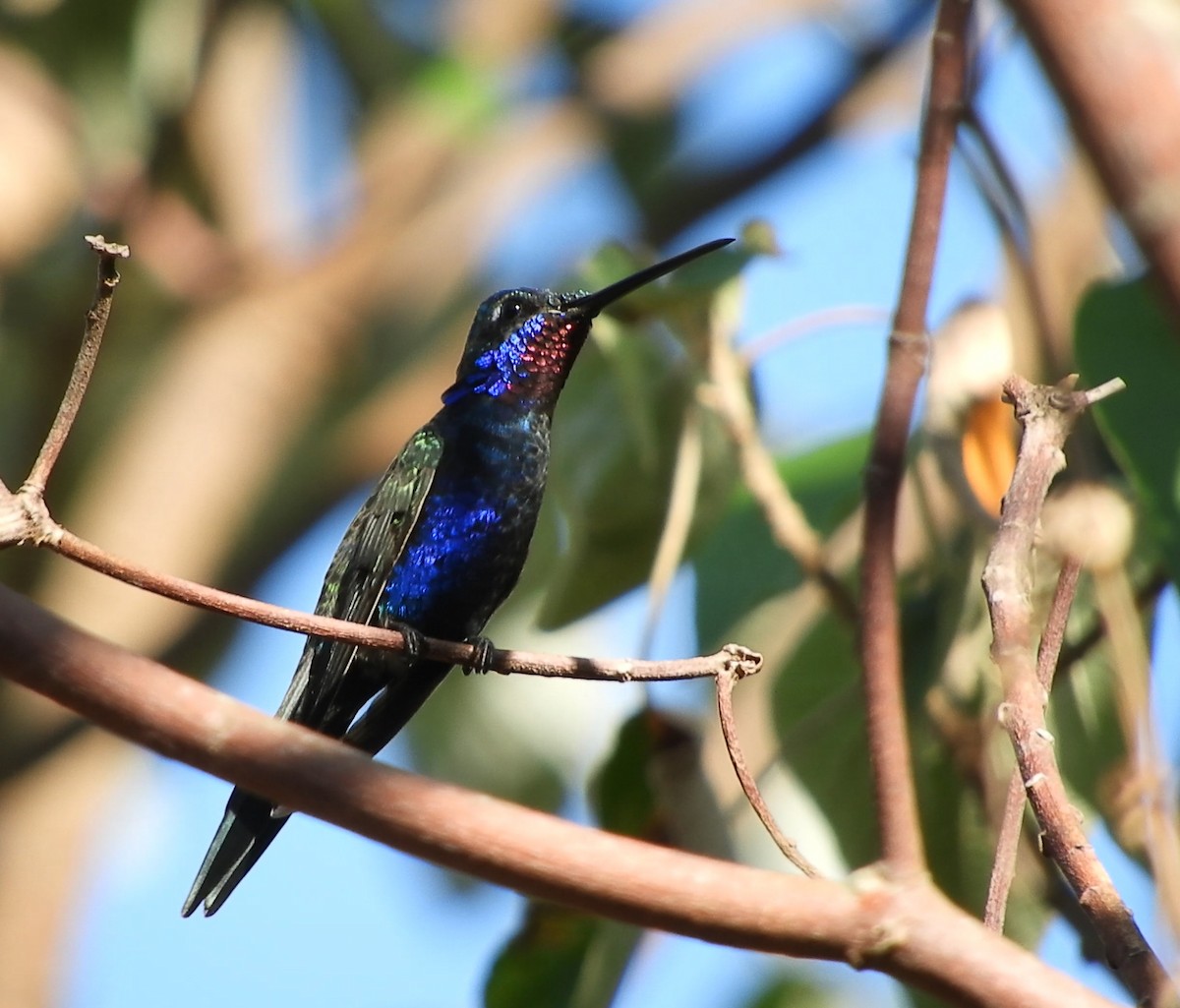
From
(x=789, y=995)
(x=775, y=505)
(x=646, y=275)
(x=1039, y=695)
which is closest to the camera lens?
(x=1039, y=695)

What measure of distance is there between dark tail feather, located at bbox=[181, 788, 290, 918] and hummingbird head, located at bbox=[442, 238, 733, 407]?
0.91 meters

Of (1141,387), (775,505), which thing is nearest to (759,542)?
(775,505)

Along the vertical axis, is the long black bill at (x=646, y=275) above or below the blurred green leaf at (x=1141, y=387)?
above

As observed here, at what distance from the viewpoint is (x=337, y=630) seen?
4.99 feet

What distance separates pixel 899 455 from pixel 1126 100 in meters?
0.49

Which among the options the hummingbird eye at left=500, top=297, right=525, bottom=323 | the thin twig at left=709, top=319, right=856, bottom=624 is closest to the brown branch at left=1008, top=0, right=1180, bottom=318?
the thin twig at left=709, top=319, right=856, bottom=624

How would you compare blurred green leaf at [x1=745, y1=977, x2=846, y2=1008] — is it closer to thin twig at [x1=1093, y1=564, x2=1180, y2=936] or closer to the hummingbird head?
the hummingbird head

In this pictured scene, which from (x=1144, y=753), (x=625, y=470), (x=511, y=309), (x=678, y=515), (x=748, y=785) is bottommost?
(x=1144, y=753)

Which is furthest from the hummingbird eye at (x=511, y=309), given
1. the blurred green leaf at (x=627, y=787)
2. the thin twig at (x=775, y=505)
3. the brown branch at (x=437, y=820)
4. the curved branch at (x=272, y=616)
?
the brown branch at (x=437, y=820)

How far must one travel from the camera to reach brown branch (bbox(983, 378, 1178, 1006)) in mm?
1280

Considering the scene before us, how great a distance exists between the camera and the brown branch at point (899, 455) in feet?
5.17

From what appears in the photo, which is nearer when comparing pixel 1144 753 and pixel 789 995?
pixel 1144 753

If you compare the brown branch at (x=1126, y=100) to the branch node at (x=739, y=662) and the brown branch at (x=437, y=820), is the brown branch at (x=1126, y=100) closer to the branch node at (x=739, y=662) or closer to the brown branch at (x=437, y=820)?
the branch node at (x=739, y=662)

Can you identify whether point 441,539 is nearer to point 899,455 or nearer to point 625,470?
point 625,470
